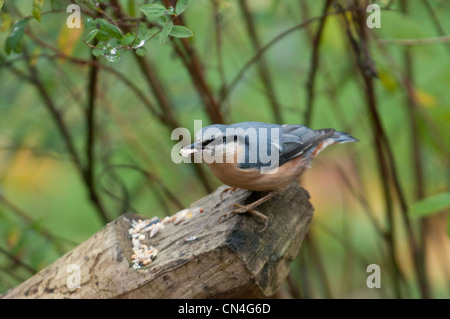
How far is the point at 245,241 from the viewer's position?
168 cm

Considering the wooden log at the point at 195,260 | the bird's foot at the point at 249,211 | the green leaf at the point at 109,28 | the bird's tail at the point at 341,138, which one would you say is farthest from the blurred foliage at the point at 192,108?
the bird's foot at the point at 249,211

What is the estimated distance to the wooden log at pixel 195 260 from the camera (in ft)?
5.45

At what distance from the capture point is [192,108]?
2980mm

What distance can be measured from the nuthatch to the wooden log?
0.08 meters

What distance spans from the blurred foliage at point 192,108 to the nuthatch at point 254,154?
40 cm

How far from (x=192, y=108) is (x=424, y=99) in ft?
3.93

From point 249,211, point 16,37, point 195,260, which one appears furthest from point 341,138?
point 16,37

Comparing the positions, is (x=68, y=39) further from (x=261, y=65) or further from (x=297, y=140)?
(x=261, y=65)

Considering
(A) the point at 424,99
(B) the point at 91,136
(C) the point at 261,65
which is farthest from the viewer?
(C) the point at 261,65

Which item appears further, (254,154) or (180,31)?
(254,154)

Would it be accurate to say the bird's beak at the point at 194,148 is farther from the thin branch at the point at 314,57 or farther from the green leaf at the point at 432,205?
the green leaf at the point at 432,205

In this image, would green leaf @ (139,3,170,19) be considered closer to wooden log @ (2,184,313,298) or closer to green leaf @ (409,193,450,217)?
wooden log @ (2,184,313,298)

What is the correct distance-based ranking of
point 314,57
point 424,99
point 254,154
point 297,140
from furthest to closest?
point 424,99 < point 314,57 < point 297,140 < point 254,154
